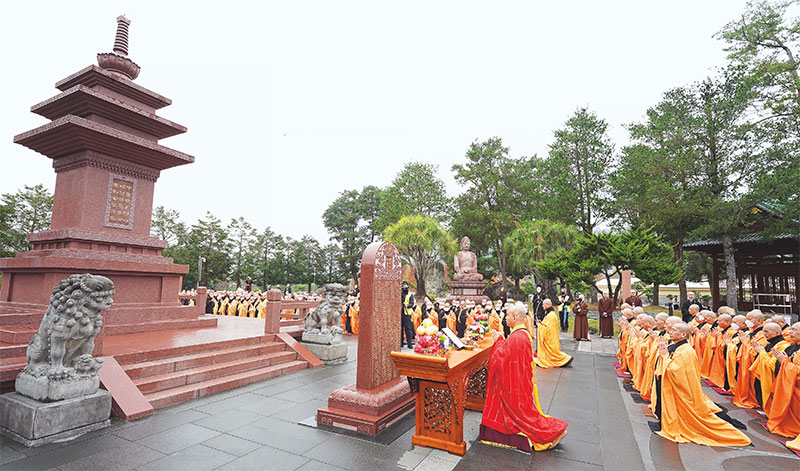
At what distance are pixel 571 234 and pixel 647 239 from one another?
877 cm

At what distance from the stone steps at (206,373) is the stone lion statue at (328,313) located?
3.47 ft

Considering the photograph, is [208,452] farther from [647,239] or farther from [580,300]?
[647,239]

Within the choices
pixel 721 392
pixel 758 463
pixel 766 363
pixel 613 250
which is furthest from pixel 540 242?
pixel 758 463

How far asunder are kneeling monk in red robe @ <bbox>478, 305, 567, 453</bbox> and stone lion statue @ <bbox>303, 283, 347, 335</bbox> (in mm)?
5176

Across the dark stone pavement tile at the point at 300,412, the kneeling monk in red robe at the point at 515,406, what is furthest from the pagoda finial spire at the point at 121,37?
the kneeling monk in red robe at the point at 515,406

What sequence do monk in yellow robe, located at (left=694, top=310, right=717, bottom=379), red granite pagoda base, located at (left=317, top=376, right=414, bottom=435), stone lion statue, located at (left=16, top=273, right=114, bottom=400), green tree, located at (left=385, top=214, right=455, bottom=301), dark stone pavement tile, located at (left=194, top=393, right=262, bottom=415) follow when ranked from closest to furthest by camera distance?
stone lion statue, located at (left=16, top=273, right=114, bottom=400)
red granite pagoda base, located at (left=317, top=376, right=414, bottom=435)
dark stone pavement tile, located at (left=194, top=393, right=262, bottom=415)
monk in yellow robe, located at (left=694, top=310, right=717, bottom=379)
green tree, located at (left=385, top=214, right=455, bottom=301)

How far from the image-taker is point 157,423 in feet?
15.9

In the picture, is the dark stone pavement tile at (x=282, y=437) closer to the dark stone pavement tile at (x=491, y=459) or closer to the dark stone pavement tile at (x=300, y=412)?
the dark stone pavement tile at (x=300, y=412)

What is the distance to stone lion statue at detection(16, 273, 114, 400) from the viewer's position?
4.37 metres

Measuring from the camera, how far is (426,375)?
4.25 m

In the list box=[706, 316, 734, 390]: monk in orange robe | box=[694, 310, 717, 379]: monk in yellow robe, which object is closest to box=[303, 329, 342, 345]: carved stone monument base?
box=[706, 316, 734, 390]: monk in orange robe

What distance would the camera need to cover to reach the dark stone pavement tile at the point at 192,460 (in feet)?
12.3

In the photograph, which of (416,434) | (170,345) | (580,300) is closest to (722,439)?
(416,434)

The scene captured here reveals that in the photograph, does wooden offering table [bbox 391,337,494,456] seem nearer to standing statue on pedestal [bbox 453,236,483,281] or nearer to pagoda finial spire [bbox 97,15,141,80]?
pagoda finial spire [bbox 97,15,141,80]
